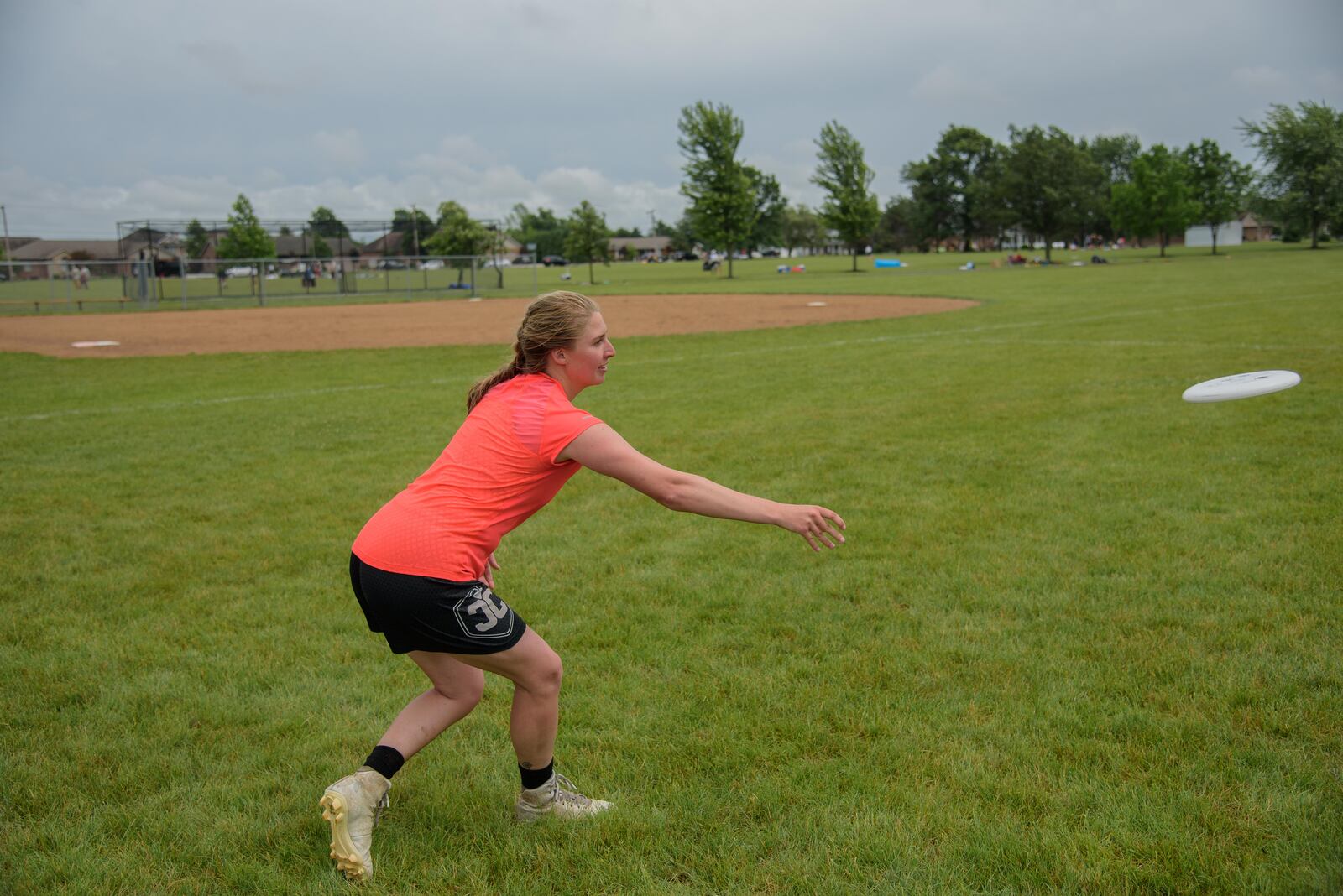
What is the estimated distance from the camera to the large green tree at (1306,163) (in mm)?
68438

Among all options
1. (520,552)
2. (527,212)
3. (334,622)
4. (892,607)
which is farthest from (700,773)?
(527,212)

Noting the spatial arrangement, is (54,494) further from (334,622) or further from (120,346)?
(120,346)

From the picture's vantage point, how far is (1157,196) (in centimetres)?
7556

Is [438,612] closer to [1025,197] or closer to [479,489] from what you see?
[479,489]

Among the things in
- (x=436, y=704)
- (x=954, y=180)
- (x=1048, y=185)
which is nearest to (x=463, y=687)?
(x=436, y=704)

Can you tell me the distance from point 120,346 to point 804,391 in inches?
652

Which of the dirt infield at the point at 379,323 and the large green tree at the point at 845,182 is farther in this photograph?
the large green tree at the point at 845,182

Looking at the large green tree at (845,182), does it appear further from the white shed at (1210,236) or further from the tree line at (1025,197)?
the white shed at (1210,236)

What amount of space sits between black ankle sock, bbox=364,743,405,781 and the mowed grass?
10.4 inches

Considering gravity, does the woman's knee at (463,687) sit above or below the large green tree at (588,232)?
below

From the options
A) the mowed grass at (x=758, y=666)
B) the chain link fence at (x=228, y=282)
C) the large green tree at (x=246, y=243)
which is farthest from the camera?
the large green tree at (x=246, y=243)

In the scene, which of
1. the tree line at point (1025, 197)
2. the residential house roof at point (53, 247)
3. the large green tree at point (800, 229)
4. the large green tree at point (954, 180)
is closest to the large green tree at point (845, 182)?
the tree line at point (1025, 197)

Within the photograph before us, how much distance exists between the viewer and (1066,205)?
235 ft

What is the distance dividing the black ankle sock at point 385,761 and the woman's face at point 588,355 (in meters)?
1.41
